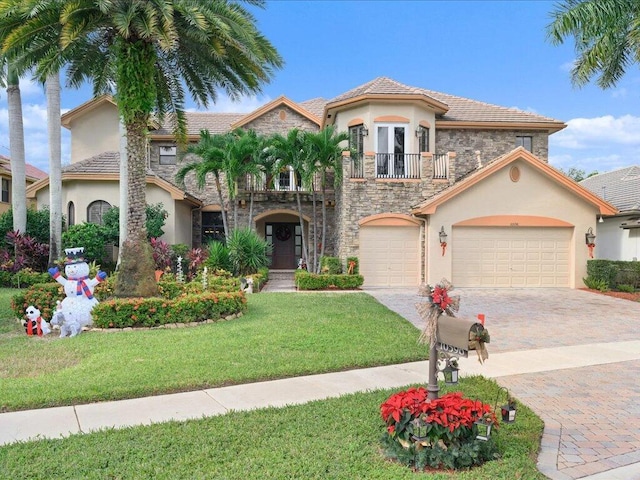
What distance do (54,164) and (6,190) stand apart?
1324 centimetres

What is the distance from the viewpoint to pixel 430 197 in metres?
20.1

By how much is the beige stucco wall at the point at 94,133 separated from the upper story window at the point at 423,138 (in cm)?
1567

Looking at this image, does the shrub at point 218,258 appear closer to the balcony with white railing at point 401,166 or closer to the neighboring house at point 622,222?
the balcony with white railing at point 401,166

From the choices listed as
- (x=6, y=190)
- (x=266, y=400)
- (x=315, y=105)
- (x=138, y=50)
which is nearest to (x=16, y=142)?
(x=6, y=190)

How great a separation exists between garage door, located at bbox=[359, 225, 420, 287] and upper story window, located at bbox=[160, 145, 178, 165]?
11.1 metres

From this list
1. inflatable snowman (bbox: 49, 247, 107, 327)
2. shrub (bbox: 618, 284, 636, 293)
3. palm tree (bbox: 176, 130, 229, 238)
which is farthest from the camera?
palm tree (bbox: 176, 130, 229, 238)

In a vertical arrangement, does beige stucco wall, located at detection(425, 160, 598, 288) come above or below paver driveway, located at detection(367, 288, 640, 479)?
above

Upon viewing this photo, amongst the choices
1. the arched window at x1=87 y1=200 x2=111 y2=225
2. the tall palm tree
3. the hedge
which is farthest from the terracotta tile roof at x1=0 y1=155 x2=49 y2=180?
the hedge

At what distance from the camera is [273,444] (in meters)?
4.73

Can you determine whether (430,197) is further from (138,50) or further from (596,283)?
(138,50)

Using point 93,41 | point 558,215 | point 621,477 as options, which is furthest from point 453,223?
point 621,477

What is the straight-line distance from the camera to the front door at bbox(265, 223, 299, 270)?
26.1 m

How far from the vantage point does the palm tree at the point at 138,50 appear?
1102 cm

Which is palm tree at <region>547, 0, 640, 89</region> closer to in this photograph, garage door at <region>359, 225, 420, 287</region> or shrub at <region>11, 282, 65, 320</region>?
garage door at <region>359, 225, 420, 287</region>
